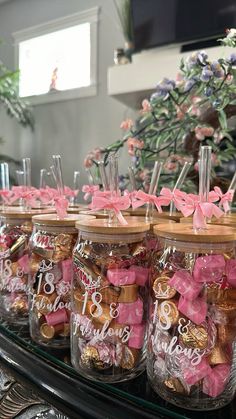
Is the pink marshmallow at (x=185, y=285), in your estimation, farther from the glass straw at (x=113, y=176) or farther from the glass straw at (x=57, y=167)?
the glass straw at (x=57, y=167)

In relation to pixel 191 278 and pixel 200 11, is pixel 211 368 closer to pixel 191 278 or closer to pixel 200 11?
pixel 191 278

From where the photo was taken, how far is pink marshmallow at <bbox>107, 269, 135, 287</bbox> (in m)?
0.53

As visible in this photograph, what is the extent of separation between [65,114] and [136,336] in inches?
140

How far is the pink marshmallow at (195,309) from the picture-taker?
18.5 inches

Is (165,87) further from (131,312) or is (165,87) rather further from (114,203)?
(131,312)

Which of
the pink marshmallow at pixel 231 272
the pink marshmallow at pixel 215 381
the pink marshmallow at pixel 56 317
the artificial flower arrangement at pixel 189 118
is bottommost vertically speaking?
the pink marshmallow at pixel 215 381

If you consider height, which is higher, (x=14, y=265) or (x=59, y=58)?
(x=59, y=58)

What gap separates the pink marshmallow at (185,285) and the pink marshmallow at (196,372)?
0.27 feet

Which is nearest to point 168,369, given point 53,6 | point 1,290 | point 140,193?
point 140,193

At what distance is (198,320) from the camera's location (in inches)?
18.5

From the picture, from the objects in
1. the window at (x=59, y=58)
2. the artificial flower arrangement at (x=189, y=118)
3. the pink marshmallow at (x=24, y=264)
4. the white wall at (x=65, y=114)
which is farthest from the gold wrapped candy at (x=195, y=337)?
the window at (x=59, y=58)

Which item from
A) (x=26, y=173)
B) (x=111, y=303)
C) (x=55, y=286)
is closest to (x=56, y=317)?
(x=55, y=286)

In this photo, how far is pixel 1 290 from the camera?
2.52 feet

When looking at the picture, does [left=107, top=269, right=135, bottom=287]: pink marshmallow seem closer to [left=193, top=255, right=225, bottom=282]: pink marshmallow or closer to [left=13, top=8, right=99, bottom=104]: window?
[left=193, top=255, right=225, bottom=282]: pink marshmallow
